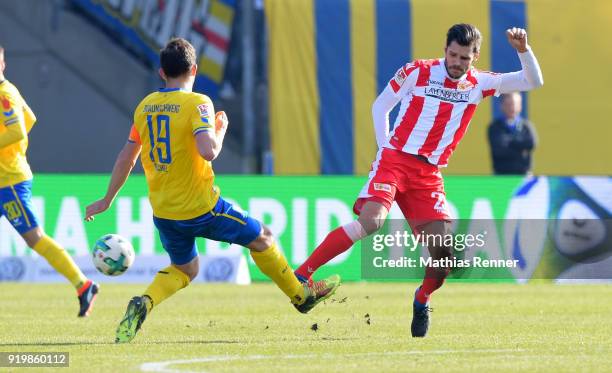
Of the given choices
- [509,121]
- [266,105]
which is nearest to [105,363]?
[509,121]

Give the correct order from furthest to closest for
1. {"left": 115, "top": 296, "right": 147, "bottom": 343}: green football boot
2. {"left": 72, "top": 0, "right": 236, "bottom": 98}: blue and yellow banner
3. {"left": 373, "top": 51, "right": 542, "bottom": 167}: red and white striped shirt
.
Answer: {"left": 72, "top": 0, "right": 236, "bottom": 98}: blue and yellow banner < {"left": 373, "top": 51, "right": 542, "bottom": 167}: red and white striped shirt < {"left": 115, "top": 296, "right": 147, "bottom": 343}: green football boot

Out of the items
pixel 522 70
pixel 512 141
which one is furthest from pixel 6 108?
pixel 512 141

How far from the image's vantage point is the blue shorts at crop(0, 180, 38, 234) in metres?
10.2

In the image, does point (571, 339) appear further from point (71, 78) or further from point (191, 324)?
point (71, 78)

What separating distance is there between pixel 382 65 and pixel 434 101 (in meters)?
9.87

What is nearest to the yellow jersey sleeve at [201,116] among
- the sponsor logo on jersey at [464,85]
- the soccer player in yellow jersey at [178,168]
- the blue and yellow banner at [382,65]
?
the soccer player in yellow jersey at [178,168]

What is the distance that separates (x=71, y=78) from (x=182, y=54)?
560 inches

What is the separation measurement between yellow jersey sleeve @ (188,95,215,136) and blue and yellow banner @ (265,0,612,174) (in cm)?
1022

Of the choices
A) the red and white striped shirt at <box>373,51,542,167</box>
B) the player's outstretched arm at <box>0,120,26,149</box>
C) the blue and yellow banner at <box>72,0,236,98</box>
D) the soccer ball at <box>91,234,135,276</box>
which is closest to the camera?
the red and white striped shirt at <box>373,51,542,167</box>

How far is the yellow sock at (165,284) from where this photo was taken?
827 centimetres

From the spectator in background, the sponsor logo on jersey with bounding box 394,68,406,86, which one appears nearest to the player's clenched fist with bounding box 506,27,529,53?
the sponsor logo on jersey with bounding box 394,68,406,86

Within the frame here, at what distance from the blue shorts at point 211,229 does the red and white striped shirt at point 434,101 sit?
1.25m

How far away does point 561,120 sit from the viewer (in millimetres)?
19156

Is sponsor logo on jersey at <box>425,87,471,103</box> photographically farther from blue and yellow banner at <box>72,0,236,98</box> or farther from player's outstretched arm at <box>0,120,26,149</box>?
blue and yellow banner at <box>72,0,236,98</box>
